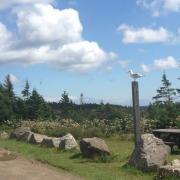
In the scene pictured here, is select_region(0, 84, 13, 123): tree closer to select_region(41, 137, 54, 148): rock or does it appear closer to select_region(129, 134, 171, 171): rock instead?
select_region(41, 137, 54, 148): rock

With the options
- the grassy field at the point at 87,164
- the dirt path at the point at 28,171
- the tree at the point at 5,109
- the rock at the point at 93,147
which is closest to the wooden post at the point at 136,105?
the grassy field at the point at 87,164

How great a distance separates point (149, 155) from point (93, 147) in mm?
3577

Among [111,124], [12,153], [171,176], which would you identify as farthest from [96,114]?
[171,176]

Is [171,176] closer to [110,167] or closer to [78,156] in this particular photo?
[110,167]

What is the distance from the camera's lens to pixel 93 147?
17.6 m

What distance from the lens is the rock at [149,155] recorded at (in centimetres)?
1408

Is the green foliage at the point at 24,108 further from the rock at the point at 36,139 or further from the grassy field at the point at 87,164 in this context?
the grassy field at the point at 87,164

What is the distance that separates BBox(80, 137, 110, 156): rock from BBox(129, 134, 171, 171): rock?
2.44 meters

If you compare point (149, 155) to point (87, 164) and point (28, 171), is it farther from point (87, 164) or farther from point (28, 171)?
point (28, 171)

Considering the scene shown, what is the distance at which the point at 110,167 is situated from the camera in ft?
50.9

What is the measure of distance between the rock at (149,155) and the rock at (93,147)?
244 centimetres

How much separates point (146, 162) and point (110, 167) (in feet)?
5.36

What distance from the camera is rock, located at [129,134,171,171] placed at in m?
14.1

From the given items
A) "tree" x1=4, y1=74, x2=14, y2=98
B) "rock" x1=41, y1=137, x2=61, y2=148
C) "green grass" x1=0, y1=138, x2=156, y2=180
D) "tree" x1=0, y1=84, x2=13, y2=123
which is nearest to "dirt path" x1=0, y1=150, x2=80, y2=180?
"green grass" x1=0, y1=138, x2=156, y2=180
